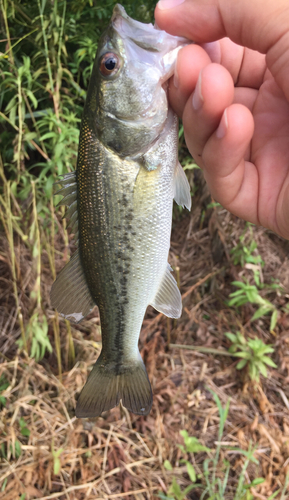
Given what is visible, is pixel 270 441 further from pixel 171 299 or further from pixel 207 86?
pixel 207 86

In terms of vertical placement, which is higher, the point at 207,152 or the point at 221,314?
the point at 207,152

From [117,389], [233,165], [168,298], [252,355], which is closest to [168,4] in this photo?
[233,165]

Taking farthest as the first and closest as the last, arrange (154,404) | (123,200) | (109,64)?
(154,404) → (123,200) → (109,64)

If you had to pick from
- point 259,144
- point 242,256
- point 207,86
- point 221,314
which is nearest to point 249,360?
point 221,314

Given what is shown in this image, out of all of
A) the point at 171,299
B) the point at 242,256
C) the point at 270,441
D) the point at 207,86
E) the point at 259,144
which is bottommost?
the point at 270,441

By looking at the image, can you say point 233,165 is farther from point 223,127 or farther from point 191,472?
point 191,472

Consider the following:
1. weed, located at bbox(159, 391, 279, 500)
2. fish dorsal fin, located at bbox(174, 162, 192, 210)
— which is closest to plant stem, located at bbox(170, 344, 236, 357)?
weed, located at bbox(159, 391, 279, 500)

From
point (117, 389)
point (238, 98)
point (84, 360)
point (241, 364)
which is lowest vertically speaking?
point (84, 360)

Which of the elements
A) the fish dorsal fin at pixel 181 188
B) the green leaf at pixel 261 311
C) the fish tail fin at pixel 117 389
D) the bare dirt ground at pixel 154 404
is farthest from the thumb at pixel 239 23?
the green leaf at pixel 261 311
